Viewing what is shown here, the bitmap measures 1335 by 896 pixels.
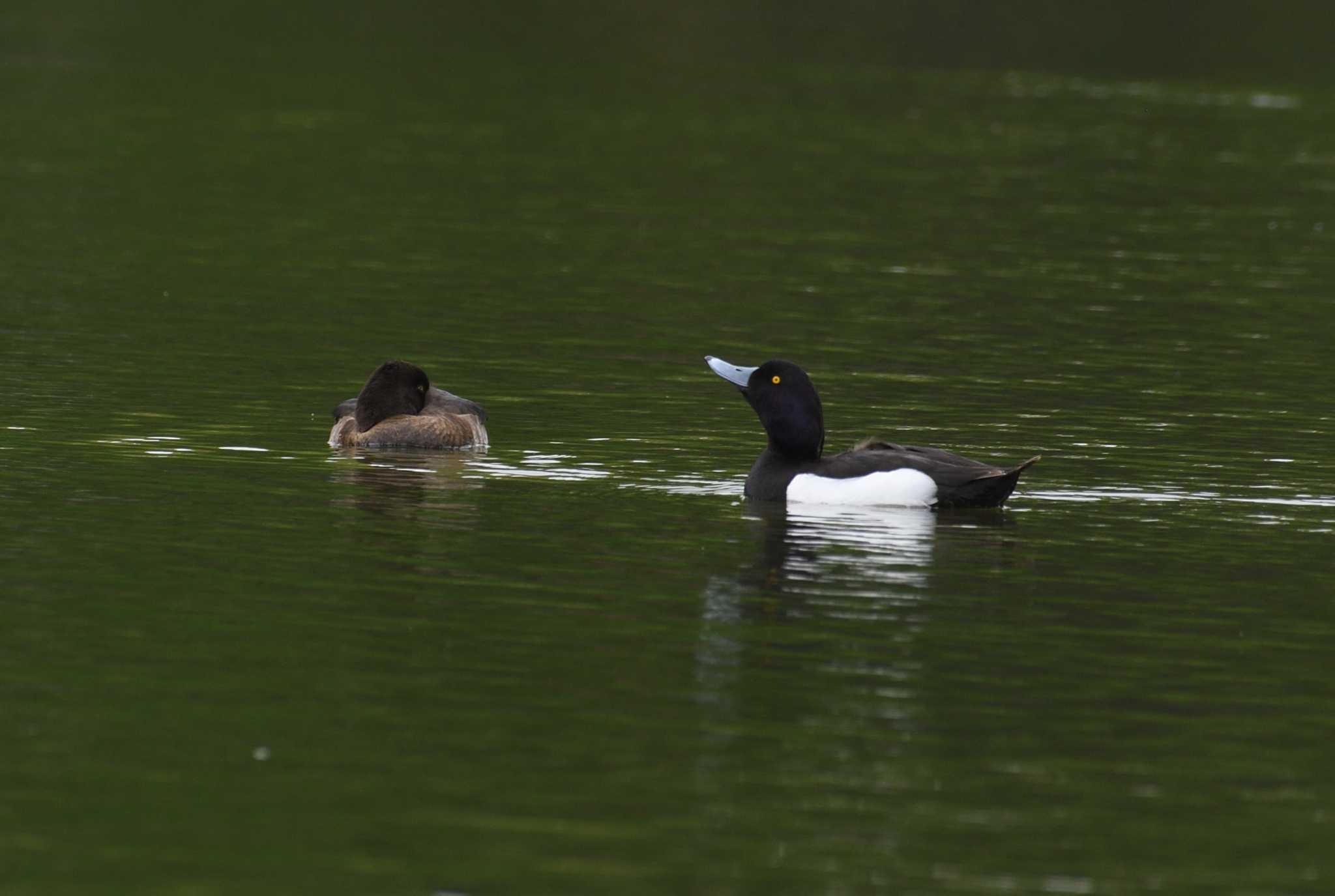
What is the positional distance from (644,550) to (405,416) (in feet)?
18.8

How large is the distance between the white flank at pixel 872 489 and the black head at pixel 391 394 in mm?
4725

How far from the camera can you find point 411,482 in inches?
810

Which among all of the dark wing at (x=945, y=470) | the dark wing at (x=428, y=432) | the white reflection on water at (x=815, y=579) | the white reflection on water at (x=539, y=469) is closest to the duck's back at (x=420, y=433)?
the dark wing at (x=428, y=432)

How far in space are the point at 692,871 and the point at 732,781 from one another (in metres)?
1.32

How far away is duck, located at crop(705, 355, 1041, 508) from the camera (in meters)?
19.2

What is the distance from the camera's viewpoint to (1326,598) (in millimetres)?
16406

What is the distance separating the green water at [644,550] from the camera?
1132cm

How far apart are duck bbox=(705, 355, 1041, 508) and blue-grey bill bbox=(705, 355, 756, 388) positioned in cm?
19

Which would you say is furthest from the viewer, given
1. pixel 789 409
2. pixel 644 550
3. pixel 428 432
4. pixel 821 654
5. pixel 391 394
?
pixel 391 394

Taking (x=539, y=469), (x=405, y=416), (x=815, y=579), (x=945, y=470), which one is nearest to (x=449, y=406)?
(x=405, y=416)

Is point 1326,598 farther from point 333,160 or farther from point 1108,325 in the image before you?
point 333,160

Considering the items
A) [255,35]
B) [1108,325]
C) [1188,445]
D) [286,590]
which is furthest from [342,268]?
[255,35]

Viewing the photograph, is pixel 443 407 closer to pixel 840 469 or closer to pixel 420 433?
pixel 420 433

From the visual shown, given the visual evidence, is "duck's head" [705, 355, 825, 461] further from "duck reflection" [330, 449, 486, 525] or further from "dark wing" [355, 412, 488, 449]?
"dark wing" [355, 412, 488, 449]
